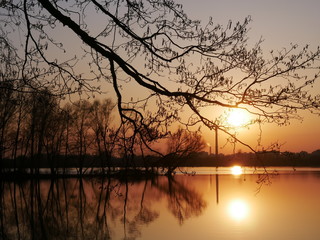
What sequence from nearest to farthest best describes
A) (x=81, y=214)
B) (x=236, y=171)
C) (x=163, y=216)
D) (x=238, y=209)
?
1. (x=163, y=216)
2. (x=81, y=214)
3. (x=238, y=209)
4. (x=236, y=171)

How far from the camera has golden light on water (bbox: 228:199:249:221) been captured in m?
24.3

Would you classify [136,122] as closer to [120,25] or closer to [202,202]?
[120,25]

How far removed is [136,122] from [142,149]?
42 cm

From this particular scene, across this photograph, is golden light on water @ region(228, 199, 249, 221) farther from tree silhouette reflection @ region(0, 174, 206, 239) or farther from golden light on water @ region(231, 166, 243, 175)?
golden light on water @ region(231, 166, 243, 175)

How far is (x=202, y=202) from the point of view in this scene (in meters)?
31.8

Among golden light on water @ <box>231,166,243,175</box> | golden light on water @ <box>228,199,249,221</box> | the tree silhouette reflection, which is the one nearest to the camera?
the tree silhouette reflection

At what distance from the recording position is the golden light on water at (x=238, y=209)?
24.3 m

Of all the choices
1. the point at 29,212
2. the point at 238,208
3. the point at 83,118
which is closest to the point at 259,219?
the point at 238,208

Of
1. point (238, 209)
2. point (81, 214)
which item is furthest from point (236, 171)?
point (81, 214)

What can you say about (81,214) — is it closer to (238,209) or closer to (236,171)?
(238,209)

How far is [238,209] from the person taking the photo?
27.3m

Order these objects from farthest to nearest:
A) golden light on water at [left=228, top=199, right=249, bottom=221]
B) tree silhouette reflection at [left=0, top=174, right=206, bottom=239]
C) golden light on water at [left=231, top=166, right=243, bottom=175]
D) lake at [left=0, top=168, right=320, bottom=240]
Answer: golden light on water at [left=231, top=166, right=243, bottom=175] < golden light on water at [left=228, top=199, right=249, bottom=221] < tree silhouette reflection at [left=0, top=174, right=206, bottom=239] < lake at [left=0, top=168, right=320, bottom=240]

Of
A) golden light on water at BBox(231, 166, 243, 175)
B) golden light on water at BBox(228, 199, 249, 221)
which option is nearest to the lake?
golden light on water at BBox(228, 199, 249, 221)

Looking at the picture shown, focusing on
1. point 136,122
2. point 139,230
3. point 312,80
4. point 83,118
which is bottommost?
point 139,230
